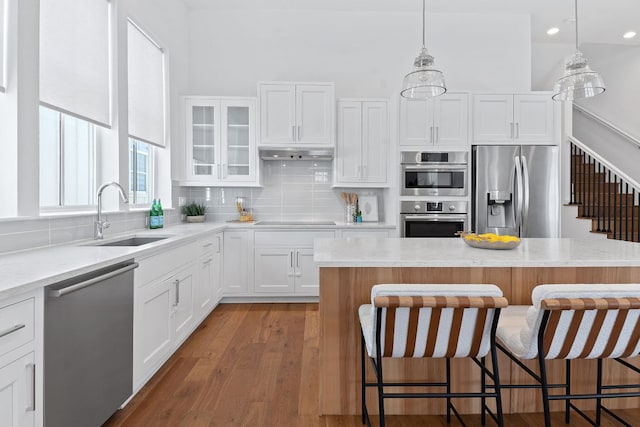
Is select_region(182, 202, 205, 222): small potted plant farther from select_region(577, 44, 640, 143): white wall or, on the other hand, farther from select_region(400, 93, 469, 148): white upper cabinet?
select_region(577, 44, 640, 143): white wall

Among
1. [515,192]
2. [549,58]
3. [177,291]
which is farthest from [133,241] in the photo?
[549,58]

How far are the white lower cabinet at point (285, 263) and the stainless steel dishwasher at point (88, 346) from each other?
205 cm

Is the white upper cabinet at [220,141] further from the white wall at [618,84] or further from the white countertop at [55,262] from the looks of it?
the white wall at [618,84]

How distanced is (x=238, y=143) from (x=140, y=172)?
1116 mm

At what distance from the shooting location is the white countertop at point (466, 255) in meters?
1.83

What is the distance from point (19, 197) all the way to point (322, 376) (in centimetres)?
191

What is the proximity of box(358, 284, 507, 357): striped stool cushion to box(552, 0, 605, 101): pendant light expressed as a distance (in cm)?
169

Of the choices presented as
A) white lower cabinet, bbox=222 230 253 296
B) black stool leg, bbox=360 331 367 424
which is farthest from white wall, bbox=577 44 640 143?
black stool leg, bbox=360 331 367 424

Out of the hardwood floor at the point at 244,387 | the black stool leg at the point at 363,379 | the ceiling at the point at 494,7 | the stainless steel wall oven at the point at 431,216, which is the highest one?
the ceiling at the point at 494,7

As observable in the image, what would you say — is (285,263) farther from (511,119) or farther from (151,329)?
(511,119)

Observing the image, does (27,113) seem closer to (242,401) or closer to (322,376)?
(242,401)

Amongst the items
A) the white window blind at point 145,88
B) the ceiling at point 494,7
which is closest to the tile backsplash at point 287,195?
the white window blind at point 145,88

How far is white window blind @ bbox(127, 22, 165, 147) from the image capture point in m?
3.33

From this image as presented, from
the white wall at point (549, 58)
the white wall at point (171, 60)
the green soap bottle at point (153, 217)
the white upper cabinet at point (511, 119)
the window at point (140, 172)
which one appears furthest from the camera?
the white wall at point (549, 58)
